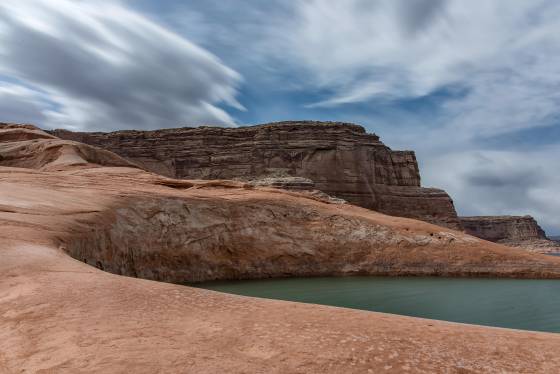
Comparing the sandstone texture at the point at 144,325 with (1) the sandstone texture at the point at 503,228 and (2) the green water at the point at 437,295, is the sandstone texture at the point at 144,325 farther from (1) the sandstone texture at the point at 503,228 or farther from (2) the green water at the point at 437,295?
(1) the sandstone texture at the point at 503,228

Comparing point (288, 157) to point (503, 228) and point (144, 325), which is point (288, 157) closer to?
point (144, 325)

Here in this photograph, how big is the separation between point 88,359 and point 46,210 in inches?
303

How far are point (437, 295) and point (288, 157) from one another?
46053mm

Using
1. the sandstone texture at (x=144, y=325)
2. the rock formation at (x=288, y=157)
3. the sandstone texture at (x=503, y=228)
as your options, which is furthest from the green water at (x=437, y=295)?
the sandstone texture at (x=503, y=228)

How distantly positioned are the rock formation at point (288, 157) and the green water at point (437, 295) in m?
40.3

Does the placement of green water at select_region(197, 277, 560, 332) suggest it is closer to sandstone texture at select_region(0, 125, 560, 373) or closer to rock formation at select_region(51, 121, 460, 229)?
sandstone texture at select_region(0, 125, 560, 373)

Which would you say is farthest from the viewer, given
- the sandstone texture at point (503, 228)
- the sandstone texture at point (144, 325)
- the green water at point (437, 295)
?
the sandstone texture at point (503, 228)

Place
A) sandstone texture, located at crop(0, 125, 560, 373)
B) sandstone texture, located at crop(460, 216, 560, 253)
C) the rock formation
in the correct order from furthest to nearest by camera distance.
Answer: sandstone texture, located at crop(460, 216, 560, 253) → the rock formation → sandstone texture, located at crop(0, 125, 560, 373)

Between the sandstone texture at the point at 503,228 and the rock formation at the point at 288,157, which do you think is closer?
the rock formation at the point at 288,157

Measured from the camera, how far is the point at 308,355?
129 inches

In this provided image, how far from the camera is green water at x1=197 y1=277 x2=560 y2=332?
9.79 m

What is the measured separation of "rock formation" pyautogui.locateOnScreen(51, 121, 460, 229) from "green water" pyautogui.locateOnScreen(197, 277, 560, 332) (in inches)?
1586

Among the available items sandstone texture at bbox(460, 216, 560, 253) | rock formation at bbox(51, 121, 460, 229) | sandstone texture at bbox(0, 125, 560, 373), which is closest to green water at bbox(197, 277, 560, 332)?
sandstone texture at bbox(0, 125, 560, 373)

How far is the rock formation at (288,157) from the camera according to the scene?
57875mm
